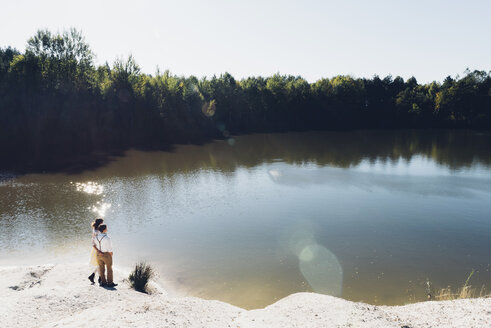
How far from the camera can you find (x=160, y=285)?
53.2 ft

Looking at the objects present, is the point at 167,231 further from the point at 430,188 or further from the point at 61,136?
the point at 61,136

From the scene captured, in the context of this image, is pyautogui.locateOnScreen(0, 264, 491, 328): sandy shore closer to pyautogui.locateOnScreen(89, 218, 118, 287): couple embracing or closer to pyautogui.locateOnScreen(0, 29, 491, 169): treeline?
pyautogui.locateOnScreen(89, 218, 118, 287): couple embracing

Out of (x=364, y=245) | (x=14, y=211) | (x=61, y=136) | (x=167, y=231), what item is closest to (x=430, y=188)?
(x=364, y=245)

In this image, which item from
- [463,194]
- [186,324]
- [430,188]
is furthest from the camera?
[430,188]

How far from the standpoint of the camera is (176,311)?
11.8 meters

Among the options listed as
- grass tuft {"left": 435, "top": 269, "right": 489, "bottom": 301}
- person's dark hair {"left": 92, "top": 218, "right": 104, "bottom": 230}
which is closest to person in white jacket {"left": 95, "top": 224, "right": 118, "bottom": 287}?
person's dark hair {"left": 92, "top": 218, "right": 104, "bottom": 230}

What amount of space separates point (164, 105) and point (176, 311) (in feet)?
250

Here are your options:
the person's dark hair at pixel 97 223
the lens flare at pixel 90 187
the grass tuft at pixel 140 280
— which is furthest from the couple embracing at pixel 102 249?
the lens flare at pixel 90 187

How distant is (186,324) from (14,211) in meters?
23.8

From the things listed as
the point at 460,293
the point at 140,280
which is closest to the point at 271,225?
the point at 140,280

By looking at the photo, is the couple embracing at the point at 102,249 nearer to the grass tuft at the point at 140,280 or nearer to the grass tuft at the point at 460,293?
the grass tuft at the point at 140,280

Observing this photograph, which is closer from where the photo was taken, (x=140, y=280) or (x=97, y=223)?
(x=97, y=223)

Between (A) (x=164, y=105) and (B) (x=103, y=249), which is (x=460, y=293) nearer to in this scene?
(B) (x=103, y=249)

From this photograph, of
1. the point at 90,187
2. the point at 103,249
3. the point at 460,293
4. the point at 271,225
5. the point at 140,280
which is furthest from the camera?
the point at 90,187
